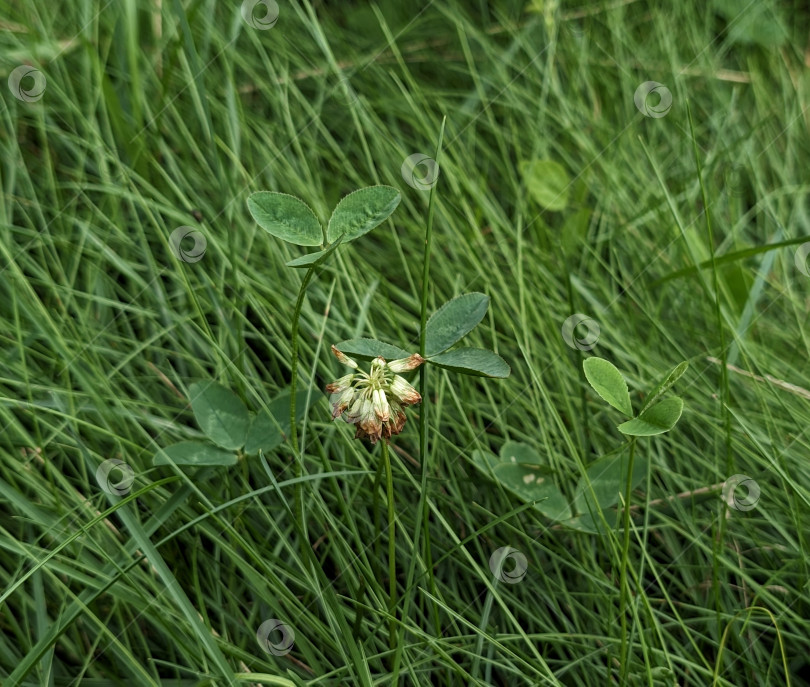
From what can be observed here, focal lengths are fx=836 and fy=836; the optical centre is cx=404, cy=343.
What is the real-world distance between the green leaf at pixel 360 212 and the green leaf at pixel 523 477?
361mm

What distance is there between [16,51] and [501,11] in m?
1.10

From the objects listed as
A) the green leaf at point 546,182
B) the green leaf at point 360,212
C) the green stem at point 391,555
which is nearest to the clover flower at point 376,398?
the green stem at point 391,555

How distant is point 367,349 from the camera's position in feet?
3.19

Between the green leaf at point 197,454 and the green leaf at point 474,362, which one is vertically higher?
the green leaf at point 474,362

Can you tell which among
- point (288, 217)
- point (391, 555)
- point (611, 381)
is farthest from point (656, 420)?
point (288, 217)

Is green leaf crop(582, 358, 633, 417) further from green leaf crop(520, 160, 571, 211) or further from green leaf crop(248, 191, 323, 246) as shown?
green leaf crop(520, 160, 571, 211)

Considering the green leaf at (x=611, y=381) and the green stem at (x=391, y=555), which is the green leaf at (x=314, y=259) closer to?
the green stem at (x=391, y=555)

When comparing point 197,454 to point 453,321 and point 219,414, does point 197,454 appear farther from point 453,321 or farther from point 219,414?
point 453,321

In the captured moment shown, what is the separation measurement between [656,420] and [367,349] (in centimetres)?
33

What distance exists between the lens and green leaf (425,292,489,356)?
1012mm

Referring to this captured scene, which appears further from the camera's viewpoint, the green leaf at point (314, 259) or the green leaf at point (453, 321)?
the green leaf at point (453, 321)

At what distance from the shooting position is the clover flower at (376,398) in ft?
2.83

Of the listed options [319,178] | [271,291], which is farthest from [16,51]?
[271,291]

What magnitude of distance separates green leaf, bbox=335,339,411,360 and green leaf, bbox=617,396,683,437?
0.28 m
